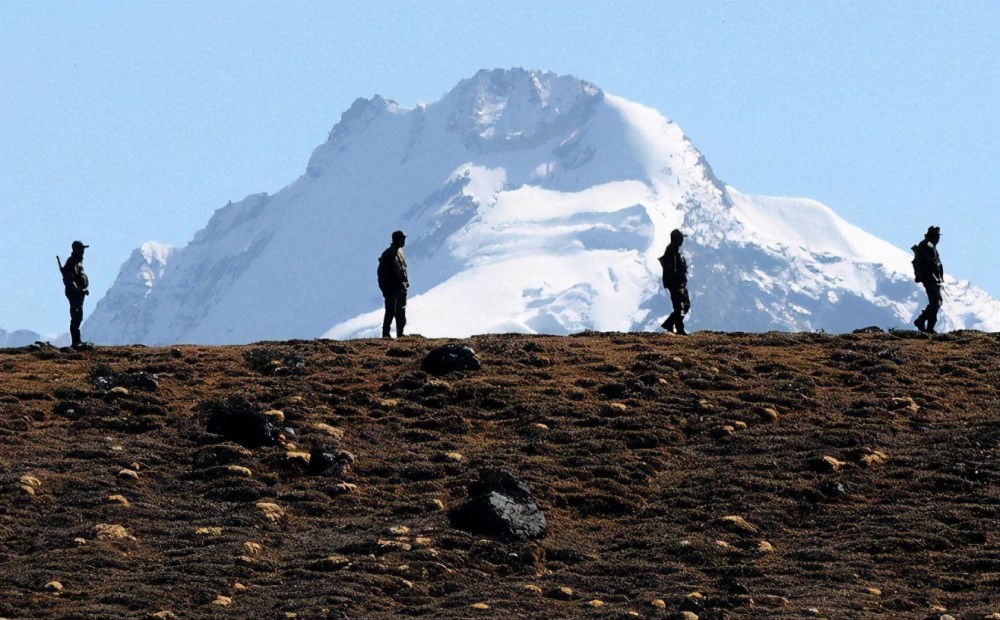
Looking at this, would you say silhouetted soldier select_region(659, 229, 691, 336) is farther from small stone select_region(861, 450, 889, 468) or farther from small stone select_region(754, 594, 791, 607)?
small stone select_region(754, 594, 791, 607)

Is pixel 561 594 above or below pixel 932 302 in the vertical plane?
below

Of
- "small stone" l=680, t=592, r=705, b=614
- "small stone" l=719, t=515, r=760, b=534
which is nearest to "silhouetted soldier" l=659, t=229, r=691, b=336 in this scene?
"small stone" l=719, t=515, r=760, b=534

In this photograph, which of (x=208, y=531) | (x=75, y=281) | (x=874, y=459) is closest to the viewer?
(x=208, y=531)

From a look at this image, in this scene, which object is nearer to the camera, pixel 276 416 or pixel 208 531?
pixel 208 531

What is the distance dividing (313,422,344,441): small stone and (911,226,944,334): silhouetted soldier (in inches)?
703

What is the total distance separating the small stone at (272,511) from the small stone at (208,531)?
101 cm

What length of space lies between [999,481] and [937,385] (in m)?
8.03

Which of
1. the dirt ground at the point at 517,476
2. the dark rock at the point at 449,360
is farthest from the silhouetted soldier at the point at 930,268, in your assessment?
the dark rock at the point at 449,360

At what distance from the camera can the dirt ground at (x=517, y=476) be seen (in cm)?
2617

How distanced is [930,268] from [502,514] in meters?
21.1

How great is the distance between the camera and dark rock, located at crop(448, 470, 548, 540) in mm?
28875

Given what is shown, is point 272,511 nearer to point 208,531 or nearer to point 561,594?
point 208,531

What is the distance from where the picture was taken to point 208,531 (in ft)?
95.0

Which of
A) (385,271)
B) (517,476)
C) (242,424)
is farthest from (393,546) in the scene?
(385,271)
